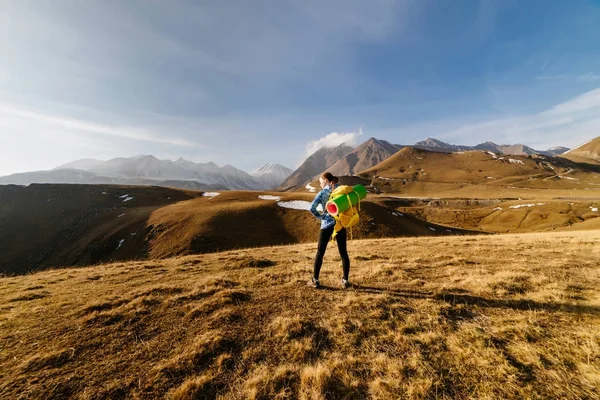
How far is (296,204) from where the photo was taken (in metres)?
61.9

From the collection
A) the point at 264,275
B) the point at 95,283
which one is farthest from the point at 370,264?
the point at 95,283

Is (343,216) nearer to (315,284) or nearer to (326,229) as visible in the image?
(326,229)

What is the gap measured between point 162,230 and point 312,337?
162ft

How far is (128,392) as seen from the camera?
4523 millimetres

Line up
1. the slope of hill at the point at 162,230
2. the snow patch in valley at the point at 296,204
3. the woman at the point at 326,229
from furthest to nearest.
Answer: the snow patch in valley at the point at 296,204 < the slope of hill at the point at 162,230 < the woman at the point at 326,229

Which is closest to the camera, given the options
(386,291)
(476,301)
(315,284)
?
Result: (476,301)

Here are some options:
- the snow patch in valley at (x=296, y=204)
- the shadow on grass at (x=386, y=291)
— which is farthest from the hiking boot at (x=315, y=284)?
the snow patch in valley at (x=296, y=204)

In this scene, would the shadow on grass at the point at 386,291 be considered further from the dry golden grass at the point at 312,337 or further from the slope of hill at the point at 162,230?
the slope of hill at the point at 162,230

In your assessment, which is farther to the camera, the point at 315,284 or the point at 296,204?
the point at 296,204

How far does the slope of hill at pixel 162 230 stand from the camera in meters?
44.2

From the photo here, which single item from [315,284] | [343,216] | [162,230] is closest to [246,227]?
[162,230]

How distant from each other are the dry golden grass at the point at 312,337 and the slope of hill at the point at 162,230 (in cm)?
3423

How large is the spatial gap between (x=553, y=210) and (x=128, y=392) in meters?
118

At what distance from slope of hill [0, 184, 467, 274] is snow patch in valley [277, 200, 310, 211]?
0.83 ft
